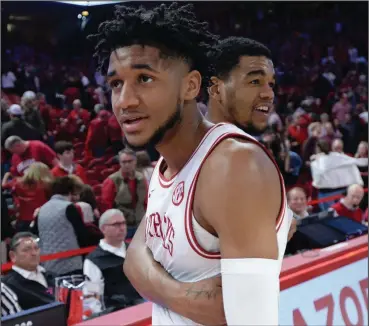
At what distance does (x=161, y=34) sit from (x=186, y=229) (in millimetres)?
434

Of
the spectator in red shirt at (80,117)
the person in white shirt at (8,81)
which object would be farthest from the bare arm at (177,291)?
the person in white shirt at (8,81)

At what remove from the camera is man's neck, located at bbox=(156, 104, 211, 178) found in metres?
1.51

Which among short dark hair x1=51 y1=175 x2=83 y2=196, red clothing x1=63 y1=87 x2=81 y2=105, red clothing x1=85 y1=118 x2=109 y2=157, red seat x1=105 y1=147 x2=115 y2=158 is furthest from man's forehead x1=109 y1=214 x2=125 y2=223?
red clothing x1=63 y1=87 x2=81 y2=105

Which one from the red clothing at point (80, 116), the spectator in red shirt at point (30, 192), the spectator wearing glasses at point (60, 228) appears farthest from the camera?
the red clothing at point (80, 116)

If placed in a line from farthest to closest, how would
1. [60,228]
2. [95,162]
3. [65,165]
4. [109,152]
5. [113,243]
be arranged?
[109,152]
[95,162]
[65,165]
[60,228]
[113,243]

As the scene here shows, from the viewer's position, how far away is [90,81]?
14797 millimetres

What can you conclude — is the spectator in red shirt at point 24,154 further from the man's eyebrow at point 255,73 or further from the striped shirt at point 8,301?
the man's eyebrow at point 255,73

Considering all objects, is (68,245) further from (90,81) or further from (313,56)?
(313,56)

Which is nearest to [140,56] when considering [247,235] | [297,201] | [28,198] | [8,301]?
[247,235]

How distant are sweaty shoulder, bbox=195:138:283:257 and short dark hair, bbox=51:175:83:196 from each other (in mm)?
4086

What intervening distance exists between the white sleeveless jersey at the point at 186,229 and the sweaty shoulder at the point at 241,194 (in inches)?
1.7

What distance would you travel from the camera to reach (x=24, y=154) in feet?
22.4

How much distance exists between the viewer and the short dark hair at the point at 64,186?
17.5ft

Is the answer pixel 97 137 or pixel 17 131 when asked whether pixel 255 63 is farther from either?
pixel 97 137
